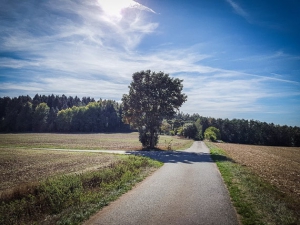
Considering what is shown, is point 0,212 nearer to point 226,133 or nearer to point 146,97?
point 146,97

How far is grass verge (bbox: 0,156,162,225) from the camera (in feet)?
24.7

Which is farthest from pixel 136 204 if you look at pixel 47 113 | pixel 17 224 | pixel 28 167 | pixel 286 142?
pixel 47 113

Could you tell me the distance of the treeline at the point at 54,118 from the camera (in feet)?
345

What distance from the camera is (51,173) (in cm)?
1591

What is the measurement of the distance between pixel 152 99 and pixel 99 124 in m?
94.2

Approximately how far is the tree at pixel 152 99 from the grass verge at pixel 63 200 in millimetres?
22984

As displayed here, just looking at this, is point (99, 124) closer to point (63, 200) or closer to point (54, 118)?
point (54, 118)

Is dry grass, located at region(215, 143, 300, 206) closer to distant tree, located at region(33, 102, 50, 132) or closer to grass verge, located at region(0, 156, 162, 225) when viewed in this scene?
grass verge, located at region(0, 156, 162, 225)

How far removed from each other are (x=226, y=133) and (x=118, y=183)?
370 feet

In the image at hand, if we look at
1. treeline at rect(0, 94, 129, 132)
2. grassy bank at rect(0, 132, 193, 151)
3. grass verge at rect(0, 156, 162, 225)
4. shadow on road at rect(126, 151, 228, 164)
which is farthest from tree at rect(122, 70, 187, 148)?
treeline at rect(0, 94, 129, 132)

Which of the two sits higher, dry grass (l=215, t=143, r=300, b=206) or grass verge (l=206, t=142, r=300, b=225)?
grass verge (l=206, t=142, r=300, b=225)

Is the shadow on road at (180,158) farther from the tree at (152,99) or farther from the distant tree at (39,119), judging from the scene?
the distant tree at (39,119)

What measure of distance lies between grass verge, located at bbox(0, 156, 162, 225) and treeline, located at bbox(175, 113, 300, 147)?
8916cm

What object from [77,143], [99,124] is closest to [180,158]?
[77,143]
